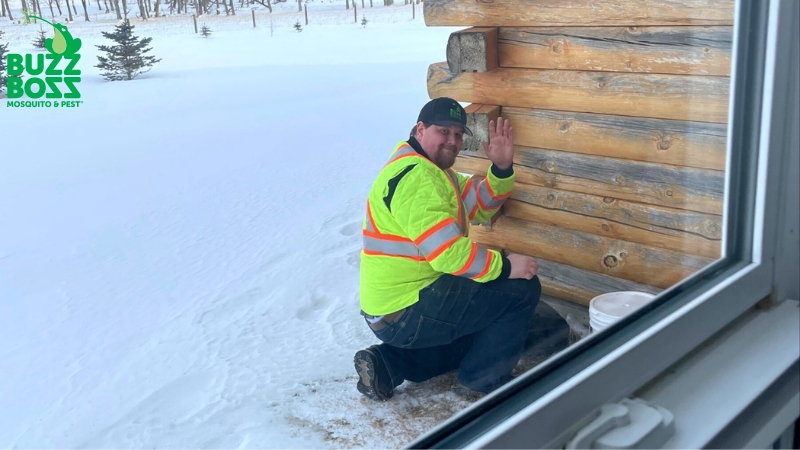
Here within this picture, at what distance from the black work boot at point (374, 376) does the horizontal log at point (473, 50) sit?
1097 millimetres

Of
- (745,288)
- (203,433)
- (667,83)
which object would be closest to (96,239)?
(203,433)

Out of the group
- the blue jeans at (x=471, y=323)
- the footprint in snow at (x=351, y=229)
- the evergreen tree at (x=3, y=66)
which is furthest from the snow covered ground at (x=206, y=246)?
the evergreen tree at (x=3, y=66)

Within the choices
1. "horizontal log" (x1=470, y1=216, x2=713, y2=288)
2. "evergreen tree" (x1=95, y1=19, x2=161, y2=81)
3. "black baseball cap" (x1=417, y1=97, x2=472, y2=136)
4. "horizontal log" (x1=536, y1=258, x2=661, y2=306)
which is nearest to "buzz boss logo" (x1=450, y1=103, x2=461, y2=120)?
"black baseball cap" (x1=417, y1=97, x2=472, y2=136)

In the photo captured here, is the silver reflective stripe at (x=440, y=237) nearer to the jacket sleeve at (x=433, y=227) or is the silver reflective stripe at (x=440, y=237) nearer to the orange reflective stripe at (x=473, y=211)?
the jacket sleeve at (x=433, y=227)

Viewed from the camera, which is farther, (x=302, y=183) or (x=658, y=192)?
(x=302, y=183)

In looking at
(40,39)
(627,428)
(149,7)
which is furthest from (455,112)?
(40,39)

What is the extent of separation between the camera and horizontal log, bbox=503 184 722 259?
2.28 m

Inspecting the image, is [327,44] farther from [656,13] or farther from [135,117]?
[656,13]

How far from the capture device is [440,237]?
6.77ft

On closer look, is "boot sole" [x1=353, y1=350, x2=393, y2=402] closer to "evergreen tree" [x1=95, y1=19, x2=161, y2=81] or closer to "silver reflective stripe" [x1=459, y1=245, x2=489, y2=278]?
"silver reflective stripe" [x1=459, y1=245, x2=489, y2=278]

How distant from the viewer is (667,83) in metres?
2.17

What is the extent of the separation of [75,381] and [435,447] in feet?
9.49

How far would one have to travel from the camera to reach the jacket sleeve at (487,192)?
2467mm

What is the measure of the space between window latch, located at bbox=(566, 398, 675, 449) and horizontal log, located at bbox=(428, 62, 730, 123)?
1340 mm
